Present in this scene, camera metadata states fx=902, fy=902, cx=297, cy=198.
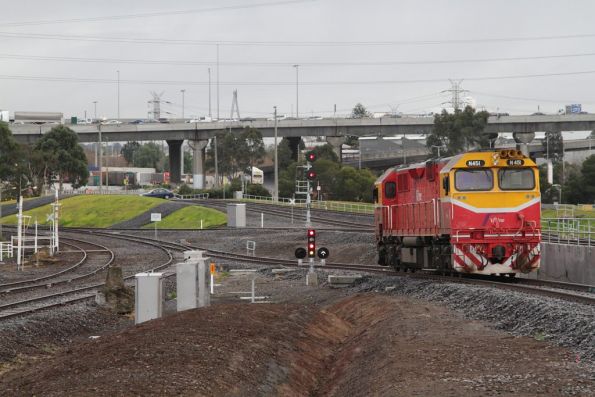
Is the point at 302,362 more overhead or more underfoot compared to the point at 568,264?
more underfoot

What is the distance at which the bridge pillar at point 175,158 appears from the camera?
154 m

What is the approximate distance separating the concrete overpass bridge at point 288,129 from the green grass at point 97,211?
39376 mm

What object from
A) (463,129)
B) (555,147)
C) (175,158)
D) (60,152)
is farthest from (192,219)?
(555,147)

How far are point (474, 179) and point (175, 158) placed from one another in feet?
450

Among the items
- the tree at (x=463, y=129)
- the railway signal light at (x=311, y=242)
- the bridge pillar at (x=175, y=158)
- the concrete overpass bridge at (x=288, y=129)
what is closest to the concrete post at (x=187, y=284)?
the railway signal light at (x=311, y=242)

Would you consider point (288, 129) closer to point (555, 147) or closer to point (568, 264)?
point (555, 147)

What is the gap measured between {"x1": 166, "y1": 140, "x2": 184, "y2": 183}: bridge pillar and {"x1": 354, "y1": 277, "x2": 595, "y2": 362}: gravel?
Answer: 423 feet

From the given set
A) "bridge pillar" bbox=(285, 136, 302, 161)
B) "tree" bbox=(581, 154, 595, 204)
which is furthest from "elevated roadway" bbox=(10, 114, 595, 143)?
"tree" bbox=(581, 154, 595, 204)

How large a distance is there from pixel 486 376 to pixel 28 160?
392 feet

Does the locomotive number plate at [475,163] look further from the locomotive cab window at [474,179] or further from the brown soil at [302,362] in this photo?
the brown soil at [302,362]

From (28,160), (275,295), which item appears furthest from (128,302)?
(28,160)

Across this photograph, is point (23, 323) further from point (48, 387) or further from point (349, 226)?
point (349, 226)

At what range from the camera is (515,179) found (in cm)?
2695

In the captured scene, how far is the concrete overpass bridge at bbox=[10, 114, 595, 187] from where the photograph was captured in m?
136
